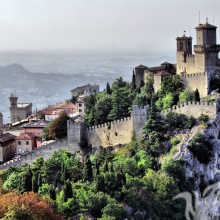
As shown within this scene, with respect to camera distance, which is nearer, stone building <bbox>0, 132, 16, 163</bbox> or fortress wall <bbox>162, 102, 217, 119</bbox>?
fortress wall <bbox>162, 102, 217, 119</bbox>

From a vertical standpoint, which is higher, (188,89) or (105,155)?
(188,89)

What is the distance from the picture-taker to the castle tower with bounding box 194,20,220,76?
43.8 metres

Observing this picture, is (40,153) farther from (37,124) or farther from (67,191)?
(67,191)

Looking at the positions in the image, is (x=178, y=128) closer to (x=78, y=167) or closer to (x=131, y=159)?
(x=131, y=159)

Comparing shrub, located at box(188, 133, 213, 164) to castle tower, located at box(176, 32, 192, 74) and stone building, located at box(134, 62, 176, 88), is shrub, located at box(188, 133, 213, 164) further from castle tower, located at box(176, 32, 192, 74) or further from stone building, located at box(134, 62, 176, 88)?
stone building, located at box(134, 62, 176, 88)

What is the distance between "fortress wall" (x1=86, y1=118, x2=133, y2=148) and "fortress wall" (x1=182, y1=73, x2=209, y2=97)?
5442 millimetres

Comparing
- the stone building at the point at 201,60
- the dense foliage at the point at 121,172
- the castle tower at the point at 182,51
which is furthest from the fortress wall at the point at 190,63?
the dense foliage at the point at 121,172

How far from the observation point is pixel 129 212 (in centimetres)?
3103

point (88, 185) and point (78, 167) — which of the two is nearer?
point (88, 185)

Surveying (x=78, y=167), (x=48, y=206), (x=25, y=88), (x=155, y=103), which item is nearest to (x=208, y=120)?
(x=155, y=103)

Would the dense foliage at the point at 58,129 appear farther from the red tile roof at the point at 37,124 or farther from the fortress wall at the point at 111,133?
the red tile roof at the point at 37,124

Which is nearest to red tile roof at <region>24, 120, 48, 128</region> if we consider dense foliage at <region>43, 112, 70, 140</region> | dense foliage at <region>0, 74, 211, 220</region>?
dense foliage at <region>0, 74, 211, 220</region>

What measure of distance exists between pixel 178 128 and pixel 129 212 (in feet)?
32.4

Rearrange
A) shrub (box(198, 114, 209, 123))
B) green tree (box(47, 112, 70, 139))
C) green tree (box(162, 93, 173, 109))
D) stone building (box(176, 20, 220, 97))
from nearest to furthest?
shrub (box(198, 114, 209, 123)) < green tree (box(162, 93, 173, 109)) < green tree (box(47, 112, 70, 139)) < stone building (box(176, 20, 220, 97))
